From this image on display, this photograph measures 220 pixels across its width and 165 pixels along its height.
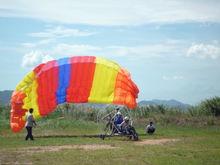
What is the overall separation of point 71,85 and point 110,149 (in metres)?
8.62

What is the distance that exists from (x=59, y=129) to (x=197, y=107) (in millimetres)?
14109

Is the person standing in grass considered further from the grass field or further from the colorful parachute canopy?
the colorful parachute canopy

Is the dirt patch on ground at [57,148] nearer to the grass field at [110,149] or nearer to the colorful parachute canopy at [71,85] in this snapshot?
the grass field at [110,149]

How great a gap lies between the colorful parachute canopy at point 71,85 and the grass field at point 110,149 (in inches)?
88.5

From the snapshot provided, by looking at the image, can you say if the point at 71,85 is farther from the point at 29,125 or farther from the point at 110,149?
the point at 110,149

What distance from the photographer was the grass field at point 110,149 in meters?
19.8

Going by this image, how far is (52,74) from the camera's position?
3123cm

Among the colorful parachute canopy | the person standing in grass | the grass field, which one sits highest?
the colorful parachute canopy

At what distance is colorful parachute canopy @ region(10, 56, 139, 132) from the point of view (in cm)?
3102

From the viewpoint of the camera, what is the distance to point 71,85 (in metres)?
A: 31.3

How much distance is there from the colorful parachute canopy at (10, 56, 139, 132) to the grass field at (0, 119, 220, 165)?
225 cm

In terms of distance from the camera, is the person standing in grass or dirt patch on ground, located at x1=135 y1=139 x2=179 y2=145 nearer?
dirt patch on ground, located at x1=135 y1=139 x2=179 y2=145

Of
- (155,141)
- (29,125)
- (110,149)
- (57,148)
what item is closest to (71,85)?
(29,125)

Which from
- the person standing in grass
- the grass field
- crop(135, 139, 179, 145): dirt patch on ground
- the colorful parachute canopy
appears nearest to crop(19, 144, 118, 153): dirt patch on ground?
the grass field
